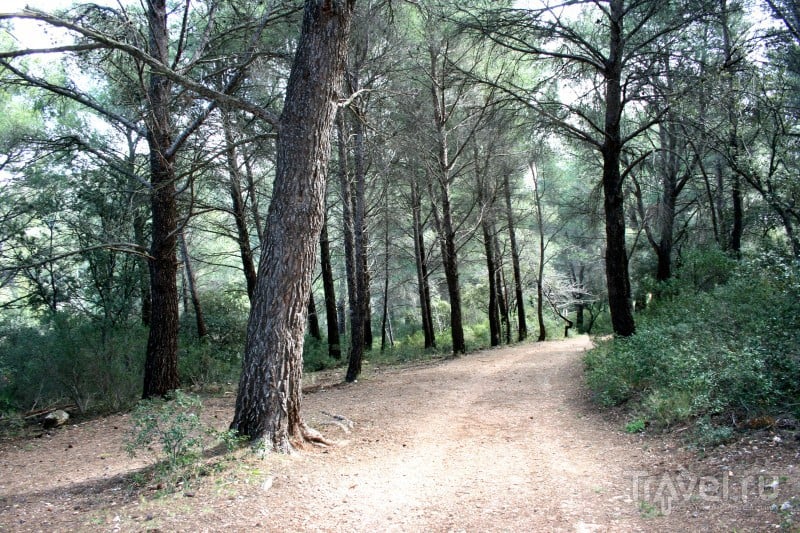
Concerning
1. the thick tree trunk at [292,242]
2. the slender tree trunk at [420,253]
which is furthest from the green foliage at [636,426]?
the slender tree trunk at [420,253]

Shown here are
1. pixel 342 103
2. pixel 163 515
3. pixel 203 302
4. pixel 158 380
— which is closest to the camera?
pixel 163 515

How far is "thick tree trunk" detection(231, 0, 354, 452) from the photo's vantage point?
15.5 feet

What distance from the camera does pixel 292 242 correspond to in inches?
191

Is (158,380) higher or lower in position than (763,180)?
lower

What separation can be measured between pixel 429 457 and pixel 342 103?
405 cm

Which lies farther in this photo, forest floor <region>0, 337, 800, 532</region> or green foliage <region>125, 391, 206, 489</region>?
green foliage <region>125, 391, 206, 489</region>

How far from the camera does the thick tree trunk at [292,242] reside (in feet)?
15.5

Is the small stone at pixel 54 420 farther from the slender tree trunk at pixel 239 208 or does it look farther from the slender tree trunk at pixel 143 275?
the slender tree trunk at pixel 143 275

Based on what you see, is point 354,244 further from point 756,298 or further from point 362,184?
point 756,298

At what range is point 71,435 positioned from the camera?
6.77 metres

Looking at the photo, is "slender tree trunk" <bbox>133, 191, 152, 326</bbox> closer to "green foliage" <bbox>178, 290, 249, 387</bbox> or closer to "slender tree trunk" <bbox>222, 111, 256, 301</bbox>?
"green foliage" <bbox>178, 290, 249, 387</bbox>

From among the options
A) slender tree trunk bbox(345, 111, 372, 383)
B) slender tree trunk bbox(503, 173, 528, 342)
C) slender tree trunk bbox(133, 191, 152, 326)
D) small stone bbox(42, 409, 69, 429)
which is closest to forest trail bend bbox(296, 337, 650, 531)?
slender tree trunk bbox(345, 111, 372, 383)

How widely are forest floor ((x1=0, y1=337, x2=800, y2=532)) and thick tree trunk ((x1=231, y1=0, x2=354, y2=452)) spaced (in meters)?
0.45

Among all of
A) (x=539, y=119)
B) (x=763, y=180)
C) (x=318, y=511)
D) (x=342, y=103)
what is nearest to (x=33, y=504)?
(x=318, y=511)
